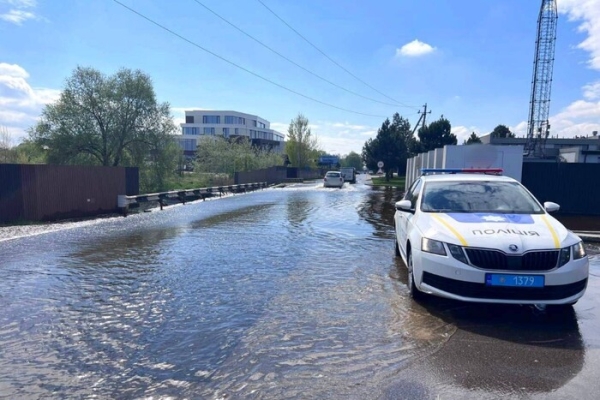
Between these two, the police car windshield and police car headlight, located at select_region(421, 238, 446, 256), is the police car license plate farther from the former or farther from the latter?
the police car windshield

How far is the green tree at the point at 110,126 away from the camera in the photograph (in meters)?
28.4

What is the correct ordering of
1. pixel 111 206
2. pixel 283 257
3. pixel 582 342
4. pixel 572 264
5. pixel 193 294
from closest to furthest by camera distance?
pixel 582 342, pixel 572 264, pixel 193 294, pixel 283 257, pixel 111 206

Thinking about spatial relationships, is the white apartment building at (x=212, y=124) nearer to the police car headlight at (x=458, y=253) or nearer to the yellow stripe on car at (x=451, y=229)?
the yellow stripe on car at (x=451, y=229)

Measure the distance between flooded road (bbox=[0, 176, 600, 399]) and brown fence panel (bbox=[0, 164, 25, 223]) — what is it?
566 centimetres

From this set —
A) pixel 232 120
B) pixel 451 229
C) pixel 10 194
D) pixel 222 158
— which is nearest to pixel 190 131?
pixel 232 120

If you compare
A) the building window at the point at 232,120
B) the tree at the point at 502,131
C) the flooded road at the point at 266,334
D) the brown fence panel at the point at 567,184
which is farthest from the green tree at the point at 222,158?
the tree at the point at 502,131

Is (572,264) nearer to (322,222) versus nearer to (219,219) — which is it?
(322,222)

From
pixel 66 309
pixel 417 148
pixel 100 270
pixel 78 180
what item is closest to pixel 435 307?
pixel 66 309

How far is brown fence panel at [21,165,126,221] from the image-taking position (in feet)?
42.4

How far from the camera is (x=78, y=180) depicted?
14609 millimetres

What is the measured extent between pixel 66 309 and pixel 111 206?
12.1m

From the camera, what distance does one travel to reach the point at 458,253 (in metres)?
4.54

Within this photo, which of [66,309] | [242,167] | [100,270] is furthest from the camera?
[242,167]

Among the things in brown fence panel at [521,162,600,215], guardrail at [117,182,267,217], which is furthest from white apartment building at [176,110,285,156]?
brown fence panel at [521,162,600,215]
